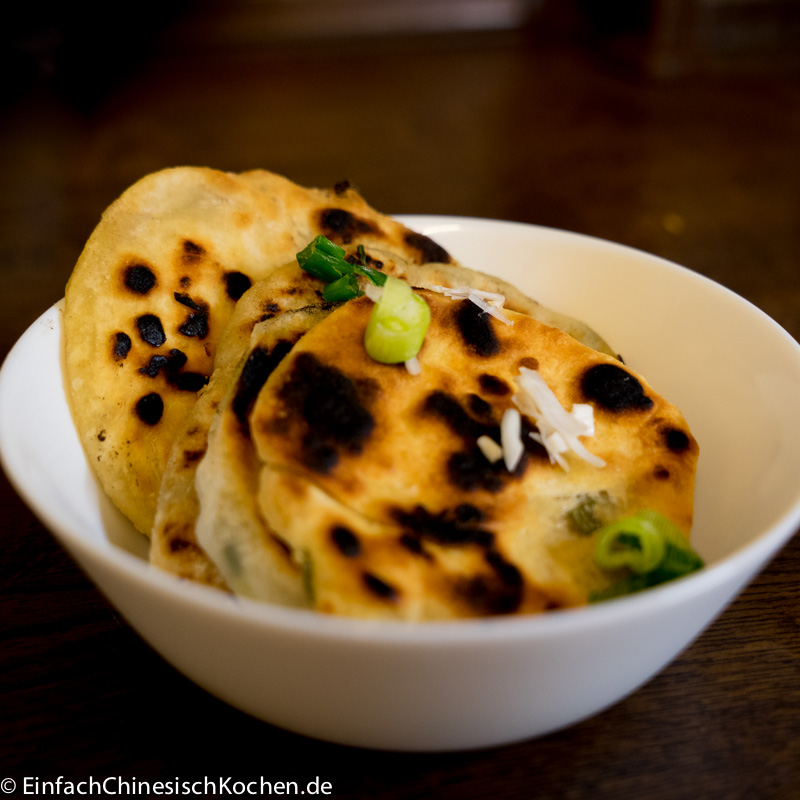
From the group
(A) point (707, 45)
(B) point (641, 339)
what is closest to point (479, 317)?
(B) point (641, 339)

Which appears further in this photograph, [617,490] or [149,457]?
[149,457]

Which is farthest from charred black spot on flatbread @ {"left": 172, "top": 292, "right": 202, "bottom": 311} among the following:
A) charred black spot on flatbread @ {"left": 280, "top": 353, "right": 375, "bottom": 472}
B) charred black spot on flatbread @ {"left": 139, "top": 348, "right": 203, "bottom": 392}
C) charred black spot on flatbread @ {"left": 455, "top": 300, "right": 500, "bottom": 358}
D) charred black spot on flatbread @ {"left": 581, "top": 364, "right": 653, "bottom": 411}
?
charred black spot on flatbread @ {"left": 581, "top": 364, "right": 653, "bottom": 411}

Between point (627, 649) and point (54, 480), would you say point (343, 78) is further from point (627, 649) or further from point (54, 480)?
point (627, 649)

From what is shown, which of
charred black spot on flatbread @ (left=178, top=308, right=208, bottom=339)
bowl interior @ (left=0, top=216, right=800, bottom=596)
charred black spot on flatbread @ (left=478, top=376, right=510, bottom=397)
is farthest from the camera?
charred black spot on flatbread @ (left=178, top=308, right=208, bottom=339)

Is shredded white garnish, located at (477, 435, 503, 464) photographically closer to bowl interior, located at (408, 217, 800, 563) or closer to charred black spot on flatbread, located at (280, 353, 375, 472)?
charred black spot on flatbread, located at (280, 353, 375, 472)

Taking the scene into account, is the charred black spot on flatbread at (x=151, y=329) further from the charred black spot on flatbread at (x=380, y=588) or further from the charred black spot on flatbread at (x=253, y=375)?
the charred black spot on flatbread at (x=380, y=588)
